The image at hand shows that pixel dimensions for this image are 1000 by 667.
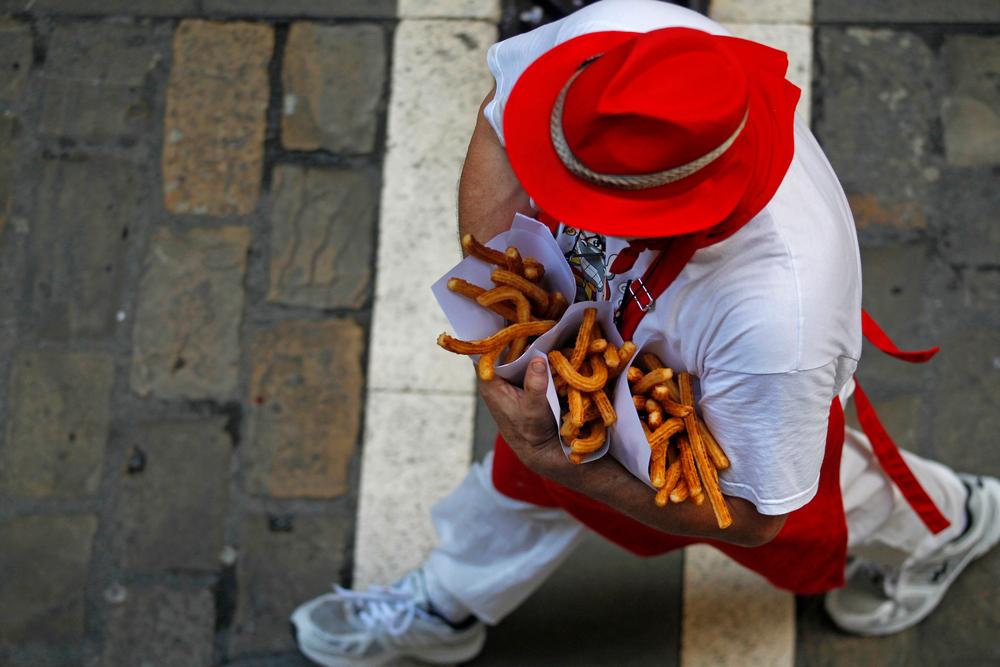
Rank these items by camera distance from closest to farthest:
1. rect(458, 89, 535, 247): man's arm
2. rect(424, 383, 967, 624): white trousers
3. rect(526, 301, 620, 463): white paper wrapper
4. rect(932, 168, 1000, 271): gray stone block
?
rect(526, 301, 620, 463): white paper wrapper, rect(458, 89, 535, 247): man's arm, rect(424, 383, 967, 624): white trousers, rect(932, 168, 1000, 271): gray stone block

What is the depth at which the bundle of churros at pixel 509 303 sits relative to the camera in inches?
75.8

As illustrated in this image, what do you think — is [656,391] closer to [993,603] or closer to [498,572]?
[498,572]

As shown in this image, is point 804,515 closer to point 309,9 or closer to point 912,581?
point 912,581

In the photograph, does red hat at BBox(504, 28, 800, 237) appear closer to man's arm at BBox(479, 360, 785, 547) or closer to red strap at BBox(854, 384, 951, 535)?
man's arm at BBox(479, 360, 785, 547)

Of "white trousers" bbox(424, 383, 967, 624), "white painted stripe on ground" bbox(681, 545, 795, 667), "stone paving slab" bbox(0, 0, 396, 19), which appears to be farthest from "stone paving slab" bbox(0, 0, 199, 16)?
"white painted stripe on ground" bbox(681, 545, 795, 667)

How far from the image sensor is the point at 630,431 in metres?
1.86

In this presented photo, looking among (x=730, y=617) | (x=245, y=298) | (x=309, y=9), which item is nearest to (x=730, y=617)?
(x=730, y=617)

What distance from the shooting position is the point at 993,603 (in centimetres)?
340

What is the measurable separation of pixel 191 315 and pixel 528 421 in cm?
198

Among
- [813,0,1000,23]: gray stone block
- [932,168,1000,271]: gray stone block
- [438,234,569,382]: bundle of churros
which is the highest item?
[813,0,1000,23]: gray stone block

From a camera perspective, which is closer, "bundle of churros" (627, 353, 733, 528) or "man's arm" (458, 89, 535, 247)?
"bundle of churros" (627, 353, 733, 528)

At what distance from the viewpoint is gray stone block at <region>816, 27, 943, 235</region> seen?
11.7 feet

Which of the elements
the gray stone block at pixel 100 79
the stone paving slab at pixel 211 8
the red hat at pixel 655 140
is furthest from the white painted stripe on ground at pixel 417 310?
the red hat at pixel 655 140

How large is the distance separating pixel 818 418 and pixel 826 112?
207 centimetres
